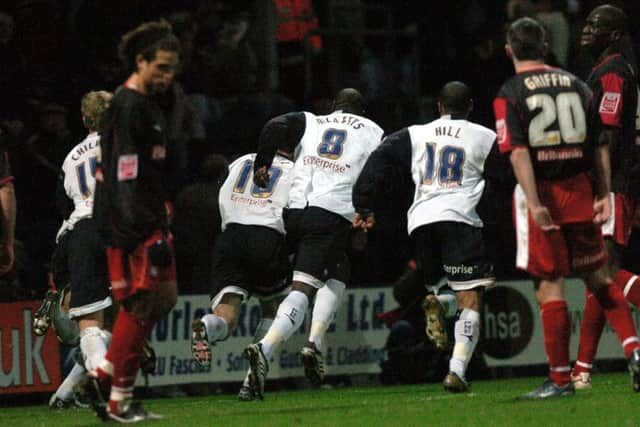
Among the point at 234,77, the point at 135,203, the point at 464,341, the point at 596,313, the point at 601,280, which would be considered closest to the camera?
the point at 135,203

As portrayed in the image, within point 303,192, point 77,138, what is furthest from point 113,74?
point 303,192

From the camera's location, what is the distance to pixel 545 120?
8.82 metres

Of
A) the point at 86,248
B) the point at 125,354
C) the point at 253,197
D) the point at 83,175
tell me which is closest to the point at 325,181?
the point at 253,197

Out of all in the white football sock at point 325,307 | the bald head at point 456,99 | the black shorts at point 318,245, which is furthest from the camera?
the black shorts at point 318,245

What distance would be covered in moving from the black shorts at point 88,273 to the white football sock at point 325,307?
166 centimetres

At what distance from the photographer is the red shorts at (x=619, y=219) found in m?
10.2

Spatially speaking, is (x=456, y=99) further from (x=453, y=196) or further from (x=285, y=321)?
(x=285, y=321)

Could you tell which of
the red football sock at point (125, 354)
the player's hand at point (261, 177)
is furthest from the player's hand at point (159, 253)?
the player's hand at point (261, 177)

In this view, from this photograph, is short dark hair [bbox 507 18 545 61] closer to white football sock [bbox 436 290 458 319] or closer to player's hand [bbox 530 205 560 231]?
player's hand [bbox 530 205 560 231]

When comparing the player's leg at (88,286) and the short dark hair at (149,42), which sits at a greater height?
the short dark hair at (149,42)

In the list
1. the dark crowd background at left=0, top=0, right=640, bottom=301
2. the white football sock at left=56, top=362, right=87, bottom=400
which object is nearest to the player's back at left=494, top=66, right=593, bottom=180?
the white football sock at left=56, top=362, right=87, bottom=400

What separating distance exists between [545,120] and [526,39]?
0.48 metres

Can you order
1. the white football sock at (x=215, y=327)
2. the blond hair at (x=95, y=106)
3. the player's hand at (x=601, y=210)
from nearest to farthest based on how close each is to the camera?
the player's hand at (x=601, y=210) → the blond hair at (x=95, y=106) → the white football sock at (x=215, y=327)

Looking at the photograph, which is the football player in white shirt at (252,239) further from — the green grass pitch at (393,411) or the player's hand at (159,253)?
the player's hand at (159,253)
